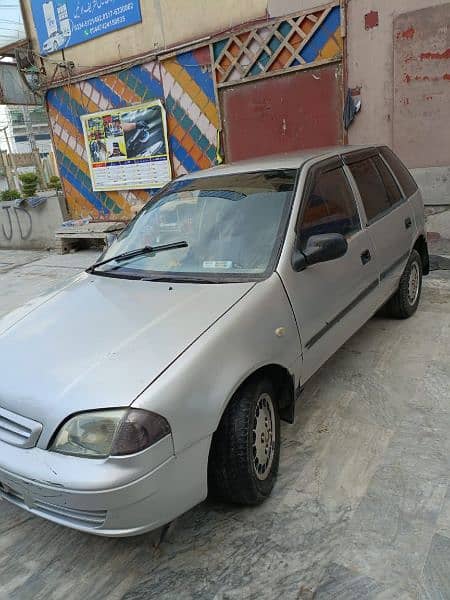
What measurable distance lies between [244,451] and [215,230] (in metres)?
1.39

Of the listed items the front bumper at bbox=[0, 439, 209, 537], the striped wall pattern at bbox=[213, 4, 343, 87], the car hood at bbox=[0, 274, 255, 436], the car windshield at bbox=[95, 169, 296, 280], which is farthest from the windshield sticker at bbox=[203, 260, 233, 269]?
the striped wall pattern at bbox=[213, 4, 343, 87]

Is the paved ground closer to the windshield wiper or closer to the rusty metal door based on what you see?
the windshield wiper

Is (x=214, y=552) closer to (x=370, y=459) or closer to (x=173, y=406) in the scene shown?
(x=173, y=406)

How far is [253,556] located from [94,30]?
30.0 ft

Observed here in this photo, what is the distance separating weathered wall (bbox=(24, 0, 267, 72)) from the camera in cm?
698

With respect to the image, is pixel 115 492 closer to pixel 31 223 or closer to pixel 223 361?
pixel 223 361

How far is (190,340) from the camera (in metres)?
2.10

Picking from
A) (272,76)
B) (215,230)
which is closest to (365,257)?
(215,230)

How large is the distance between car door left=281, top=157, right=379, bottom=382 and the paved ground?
A: 0.50 m

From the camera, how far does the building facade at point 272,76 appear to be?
5.85 metres

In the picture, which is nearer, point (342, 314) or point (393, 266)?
point (342, 314)

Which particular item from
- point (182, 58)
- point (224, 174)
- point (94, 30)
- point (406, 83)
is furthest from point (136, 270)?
point (94, 30)

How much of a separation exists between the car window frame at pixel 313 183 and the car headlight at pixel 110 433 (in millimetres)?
1396

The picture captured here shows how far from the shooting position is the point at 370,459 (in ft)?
8.66
